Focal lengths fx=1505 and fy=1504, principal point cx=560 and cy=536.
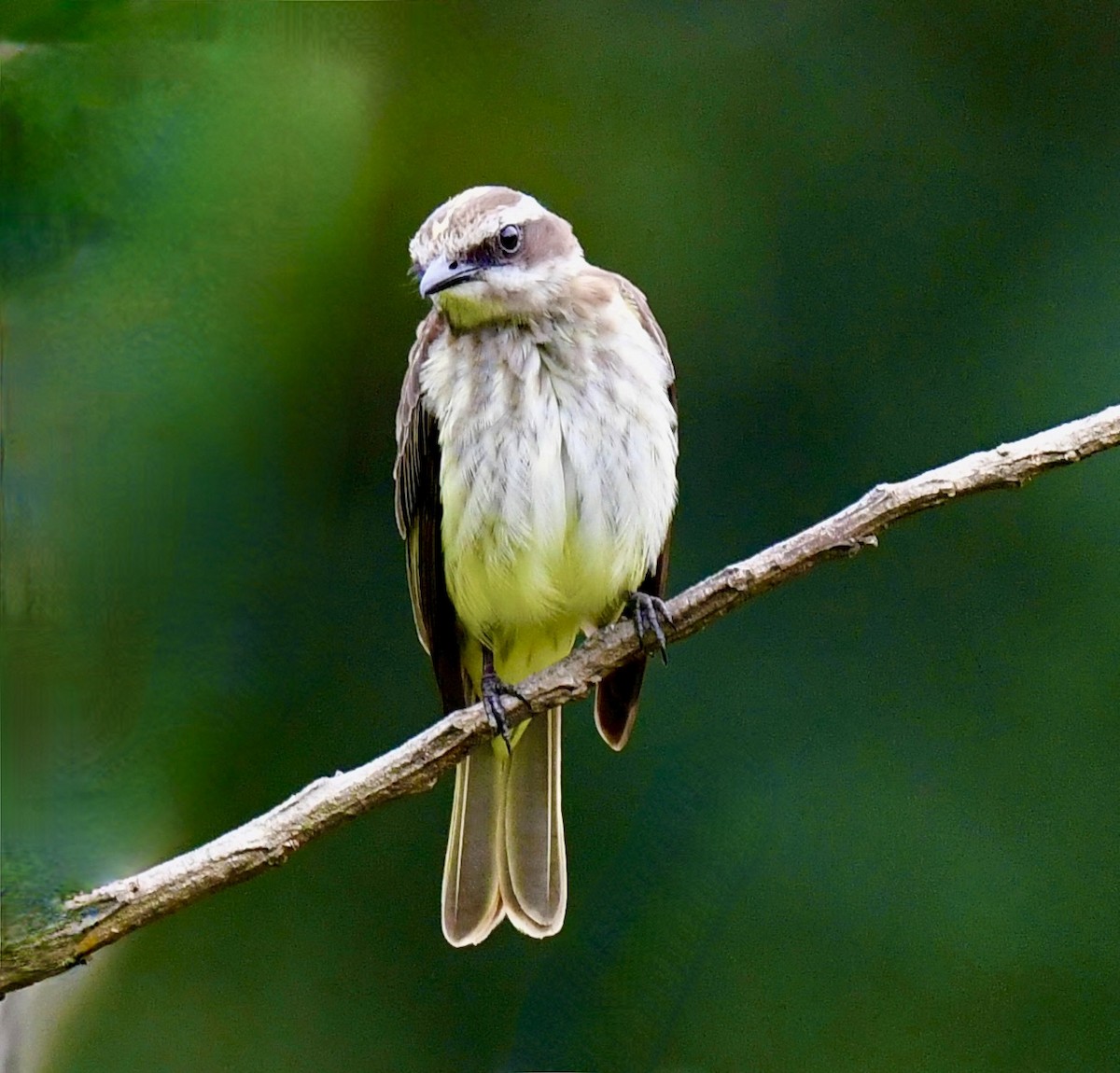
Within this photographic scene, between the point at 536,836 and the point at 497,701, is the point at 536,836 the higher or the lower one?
the lower one

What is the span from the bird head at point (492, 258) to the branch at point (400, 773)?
405 mm

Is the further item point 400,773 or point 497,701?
point 497,701

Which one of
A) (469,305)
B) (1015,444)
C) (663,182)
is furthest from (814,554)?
(663,182)

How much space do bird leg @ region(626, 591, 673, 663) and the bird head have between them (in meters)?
0.34

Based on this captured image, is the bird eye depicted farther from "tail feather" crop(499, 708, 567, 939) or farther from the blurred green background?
"tail feather" crop(499, 708, 567, 939)

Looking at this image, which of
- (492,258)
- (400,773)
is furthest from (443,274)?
(400,773)

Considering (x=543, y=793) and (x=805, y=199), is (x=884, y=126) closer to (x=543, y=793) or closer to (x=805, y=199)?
(x=805, y=199)

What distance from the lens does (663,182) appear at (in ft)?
6.00

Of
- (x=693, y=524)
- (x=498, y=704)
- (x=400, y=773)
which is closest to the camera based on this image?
(x=400, y=773)

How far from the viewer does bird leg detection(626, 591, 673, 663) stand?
1.58 metres

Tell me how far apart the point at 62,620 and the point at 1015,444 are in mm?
897

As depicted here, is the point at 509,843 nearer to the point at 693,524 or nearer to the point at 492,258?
the point at 693,524

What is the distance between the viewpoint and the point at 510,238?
1.63m

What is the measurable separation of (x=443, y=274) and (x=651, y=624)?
0.43 metres
